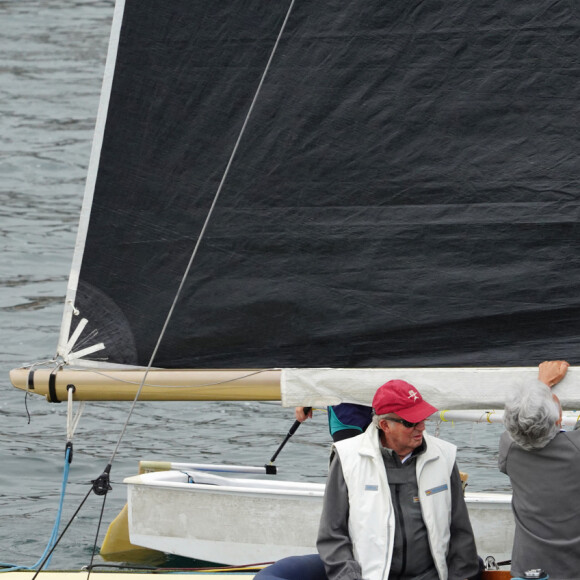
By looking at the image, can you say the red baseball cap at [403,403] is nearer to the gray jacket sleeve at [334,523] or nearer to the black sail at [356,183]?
the gray jacket sleeve at [334,523]

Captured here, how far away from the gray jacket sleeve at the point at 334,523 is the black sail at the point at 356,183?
2.19ft

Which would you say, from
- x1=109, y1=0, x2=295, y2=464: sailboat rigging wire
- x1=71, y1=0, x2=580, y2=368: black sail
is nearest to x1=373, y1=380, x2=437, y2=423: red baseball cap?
x1=71, y1=0, x2=580, y2=368: black sail

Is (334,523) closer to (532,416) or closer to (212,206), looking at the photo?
(532,416)

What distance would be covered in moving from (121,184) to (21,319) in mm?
9387

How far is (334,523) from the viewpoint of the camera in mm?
4109

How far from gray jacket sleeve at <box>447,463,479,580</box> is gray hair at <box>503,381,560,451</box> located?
13.3 inches

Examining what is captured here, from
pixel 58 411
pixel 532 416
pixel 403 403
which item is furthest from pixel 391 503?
pixel 58 411

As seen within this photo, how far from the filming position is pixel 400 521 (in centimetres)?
408

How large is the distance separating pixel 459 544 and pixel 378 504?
338mm

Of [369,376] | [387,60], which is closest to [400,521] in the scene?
[369,376]

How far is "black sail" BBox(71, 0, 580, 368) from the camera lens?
4594 mm

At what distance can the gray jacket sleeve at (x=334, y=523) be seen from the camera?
160 inches

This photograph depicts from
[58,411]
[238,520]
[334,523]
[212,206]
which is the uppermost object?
[212,206]

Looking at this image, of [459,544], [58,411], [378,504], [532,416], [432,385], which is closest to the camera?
[532,416]
